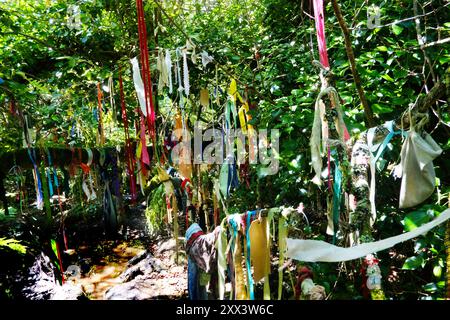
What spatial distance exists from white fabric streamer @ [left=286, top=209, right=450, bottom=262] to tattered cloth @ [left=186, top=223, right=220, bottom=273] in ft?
1.82

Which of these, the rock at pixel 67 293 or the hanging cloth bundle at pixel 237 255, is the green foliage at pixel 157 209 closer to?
the rock at pixel 67 293

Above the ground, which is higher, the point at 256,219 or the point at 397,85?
the point at 397,85

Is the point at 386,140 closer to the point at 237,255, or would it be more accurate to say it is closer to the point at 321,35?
the point at 321,35

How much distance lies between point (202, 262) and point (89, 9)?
138 inches

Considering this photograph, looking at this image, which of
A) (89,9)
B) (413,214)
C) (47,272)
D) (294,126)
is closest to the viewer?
(413,214)

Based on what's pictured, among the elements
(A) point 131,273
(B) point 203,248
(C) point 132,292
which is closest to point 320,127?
(B) point 203,248

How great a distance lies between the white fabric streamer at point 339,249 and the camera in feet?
3.76

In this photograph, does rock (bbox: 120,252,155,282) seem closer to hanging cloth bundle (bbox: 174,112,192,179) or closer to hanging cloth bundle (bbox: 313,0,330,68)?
hanging cloth bundle (bbox: 174,112,192,179)

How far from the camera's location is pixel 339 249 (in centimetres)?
123

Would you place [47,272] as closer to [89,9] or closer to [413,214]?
[89,9]

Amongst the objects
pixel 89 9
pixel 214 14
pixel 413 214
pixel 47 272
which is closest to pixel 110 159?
pixel 47 272

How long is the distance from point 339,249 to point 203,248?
31.1 inches

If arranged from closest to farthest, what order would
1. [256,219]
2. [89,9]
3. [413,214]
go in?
[413,214] < [256,219] < [89,9]

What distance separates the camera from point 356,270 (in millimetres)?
2146
